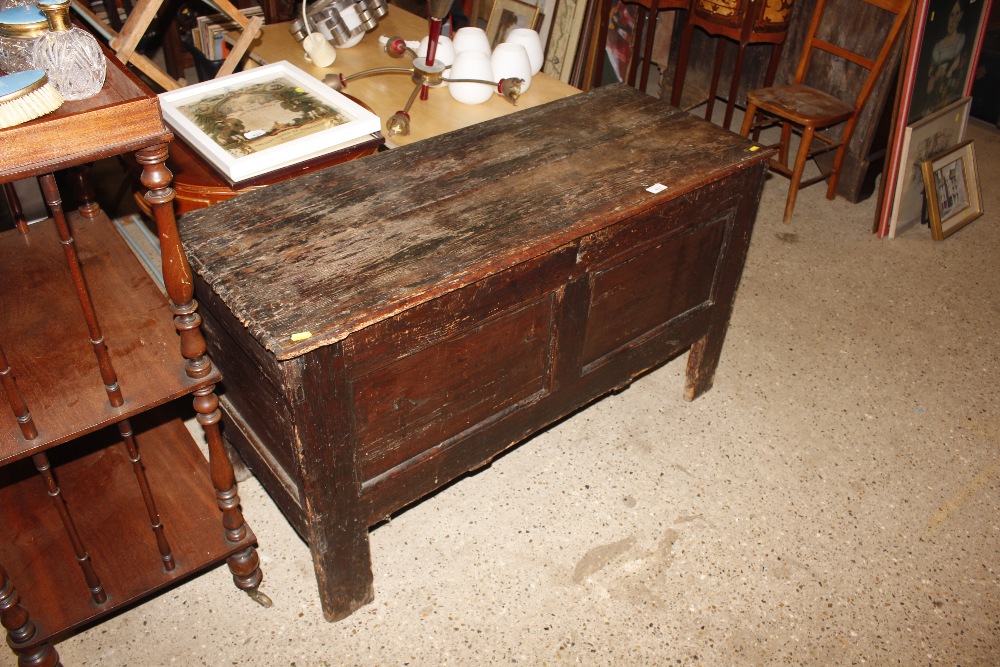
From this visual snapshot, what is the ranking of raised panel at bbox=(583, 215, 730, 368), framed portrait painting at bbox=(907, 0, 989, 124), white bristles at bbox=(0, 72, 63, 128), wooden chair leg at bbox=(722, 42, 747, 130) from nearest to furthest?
white bristles at bbox=(0, 72, 63, 128) → raised panel at bbox=(583, 215, 730, 368) → framed portrait painting at bbox=(907, 0, 989, 124) → wooden chair leg at bbox=(722, 42, 747, 130)

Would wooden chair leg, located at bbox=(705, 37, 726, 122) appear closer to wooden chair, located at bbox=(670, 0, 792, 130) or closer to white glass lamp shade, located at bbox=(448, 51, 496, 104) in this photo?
wooden chair, located at bbox=(670, 0, 792, 130)

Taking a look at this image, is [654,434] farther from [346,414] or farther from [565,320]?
[346,414]

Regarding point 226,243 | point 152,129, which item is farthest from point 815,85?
point 152,129

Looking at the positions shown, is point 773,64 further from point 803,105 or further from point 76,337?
point 76,337

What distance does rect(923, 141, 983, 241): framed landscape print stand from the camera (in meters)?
3.69

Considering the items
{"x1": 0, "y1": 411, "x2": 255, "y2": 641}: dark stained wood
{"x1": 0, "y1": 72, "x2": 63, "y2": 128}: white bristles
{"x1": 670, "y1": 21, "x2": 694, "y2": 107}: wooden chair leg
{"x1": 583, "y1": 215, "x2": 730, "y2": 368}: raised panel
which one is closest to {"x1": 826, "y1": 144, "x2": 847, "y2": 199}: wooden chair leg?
{"x1": 670, "y1": 21, "x2": 694, "y2": 107}: wooden chair leg

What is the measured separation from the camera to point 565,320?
208cm

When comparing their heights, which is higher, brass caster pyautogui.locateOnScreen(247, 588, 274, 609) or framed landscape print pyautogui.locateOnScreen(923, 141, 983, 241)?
framed landscape print pyautogui.locateOnScreen(923, 141, 983, 241)

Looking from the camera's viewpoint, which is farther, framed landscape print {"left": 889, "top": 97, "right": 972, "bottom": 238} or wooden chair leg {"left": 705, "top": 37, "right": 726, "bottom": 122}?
wooden chair leg {"left": 705, "top": 37, "right": 726, "bottom": 122}

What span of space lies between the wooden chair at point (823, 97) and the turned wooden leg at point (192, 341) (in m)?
2.77

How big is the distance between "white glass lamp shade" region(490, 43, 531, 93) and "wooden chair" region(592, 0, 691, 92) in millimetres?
1322

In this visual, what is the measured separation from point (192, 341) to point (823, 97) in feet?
10.2

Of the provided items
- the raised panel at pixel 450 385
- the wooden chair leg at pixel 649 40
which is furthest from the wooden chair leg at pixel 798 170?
the raised panel at pixel 450 385

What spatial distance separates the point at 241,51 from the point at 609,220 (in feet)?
A: 5.03
